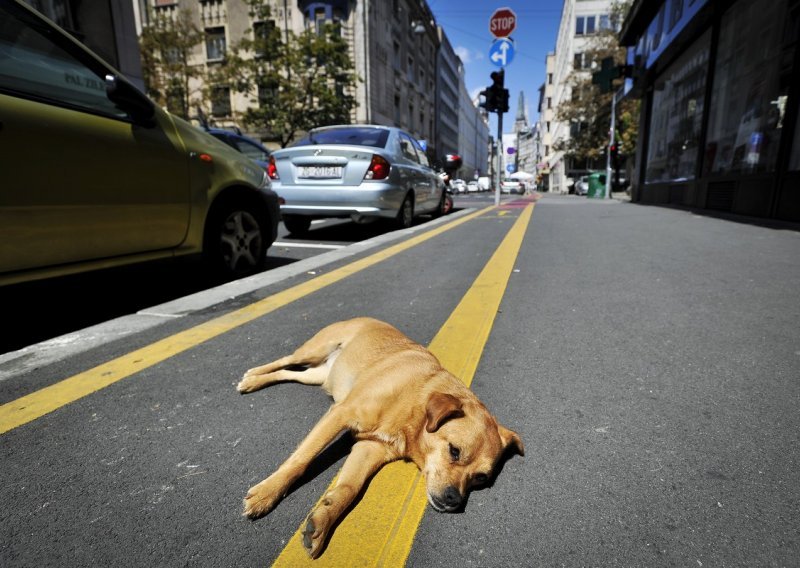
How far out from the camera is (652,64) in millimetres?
16578

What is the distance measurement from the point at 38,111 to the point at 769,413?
11.9 ft

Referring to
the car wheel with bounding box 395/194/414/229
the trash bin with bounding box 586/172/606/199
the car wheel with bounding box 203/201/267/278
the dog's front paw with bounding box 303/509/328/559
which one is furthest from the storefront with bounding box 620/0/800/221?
the dog's front paw with bounding box 303/509/328/559

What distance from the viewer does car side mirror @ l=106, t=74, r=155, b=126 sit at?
9.19 ft

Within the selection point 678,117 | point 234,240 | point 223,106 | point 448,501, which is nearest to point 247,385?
point 448,501

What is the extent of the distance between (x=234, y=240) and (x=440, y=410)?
3307mm

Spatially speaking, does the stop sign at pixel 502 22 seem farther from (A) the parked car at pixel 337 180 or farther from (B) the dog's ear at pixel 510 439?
(B) the dog's ear at pixel 510 439

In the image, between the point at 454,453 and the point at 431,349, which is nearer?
the point at 454,453

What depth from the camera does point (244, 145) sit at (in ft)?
31.6

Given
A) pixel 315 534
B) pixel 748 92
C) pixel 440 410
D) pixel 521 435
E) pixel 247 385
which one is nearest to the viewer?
pixel 315 534

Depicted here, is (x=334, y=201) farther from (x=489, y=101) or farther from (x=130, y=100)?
(x=489, y=101)

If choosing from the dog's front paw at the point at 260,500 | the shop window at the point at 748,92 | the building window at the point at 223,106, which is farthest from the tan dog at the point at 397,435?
the building window at the point at 223,106

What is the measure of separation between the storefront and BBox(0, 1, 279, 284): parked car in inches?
385

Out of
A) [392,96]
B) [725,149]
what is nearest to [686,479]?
[725,149]

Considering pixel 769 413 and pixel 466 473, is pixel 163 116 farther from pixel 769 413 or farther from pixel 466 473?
pixel 769 413
